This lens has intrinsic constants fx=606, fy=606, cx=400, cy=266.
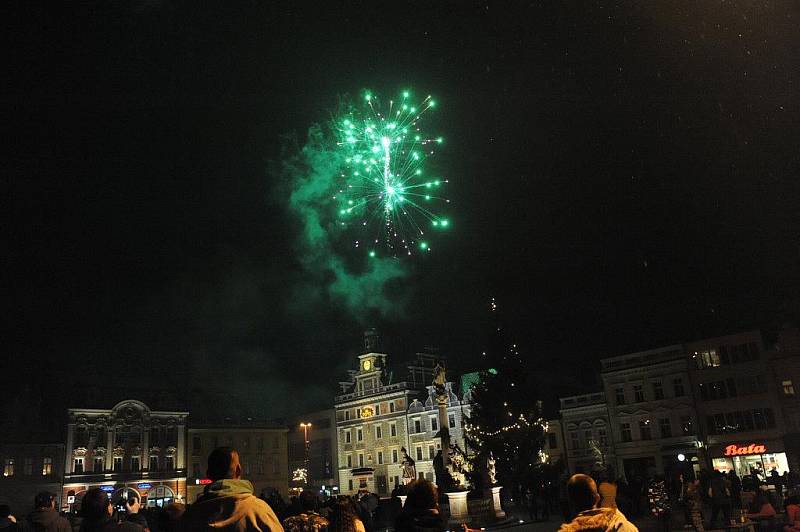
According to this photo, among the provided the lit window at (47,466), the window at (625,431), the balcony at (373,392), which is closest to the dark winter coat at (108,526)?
the window at (625,431)

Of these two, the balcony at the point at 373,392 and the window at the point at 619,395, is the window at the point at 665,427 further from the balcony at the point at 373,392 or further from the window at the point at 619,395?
the balcony at the point at 373,392

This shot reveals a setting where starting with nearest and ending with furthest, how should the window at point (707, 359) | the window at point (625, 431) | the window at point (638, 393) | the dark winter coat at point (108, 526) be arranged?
the dark winter coat at point (108, 526) → the window at point (707, 359) → the window at point (638, 393) → the window at point (625, 431)

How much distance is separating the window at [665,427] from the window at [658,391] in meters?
1.64

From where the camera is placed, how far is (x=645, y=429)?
4856 centimetres

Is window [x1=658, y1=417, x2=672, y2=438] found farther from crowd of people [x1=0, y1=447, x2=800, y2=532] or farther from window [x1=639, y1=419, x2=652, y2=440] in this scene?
crowd of people [x1=0, y1=447, x2=800, y2=532]

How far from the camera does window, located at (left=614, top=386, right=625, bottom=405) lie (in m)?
50.4

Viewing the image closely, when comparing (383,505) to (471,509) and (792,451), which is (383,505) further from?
(792,451)

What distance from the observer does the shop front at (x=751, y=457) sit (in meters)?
40.9

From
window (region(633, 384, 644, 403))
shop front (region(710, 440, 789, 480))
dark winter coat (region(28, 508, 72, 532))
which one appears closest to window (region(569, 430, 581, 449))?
window (region(633, 384, 644, 403))

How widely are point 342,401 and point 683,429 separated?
138 ft

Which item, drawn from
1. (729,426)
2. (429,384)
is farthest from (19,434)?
(729,426)

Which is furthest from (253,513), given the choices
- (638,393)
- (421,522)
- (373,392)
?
(373,392)

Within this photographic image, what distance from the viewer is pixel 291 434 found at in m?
83.9

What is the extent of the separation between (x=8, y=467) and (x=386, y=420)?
37334mm
